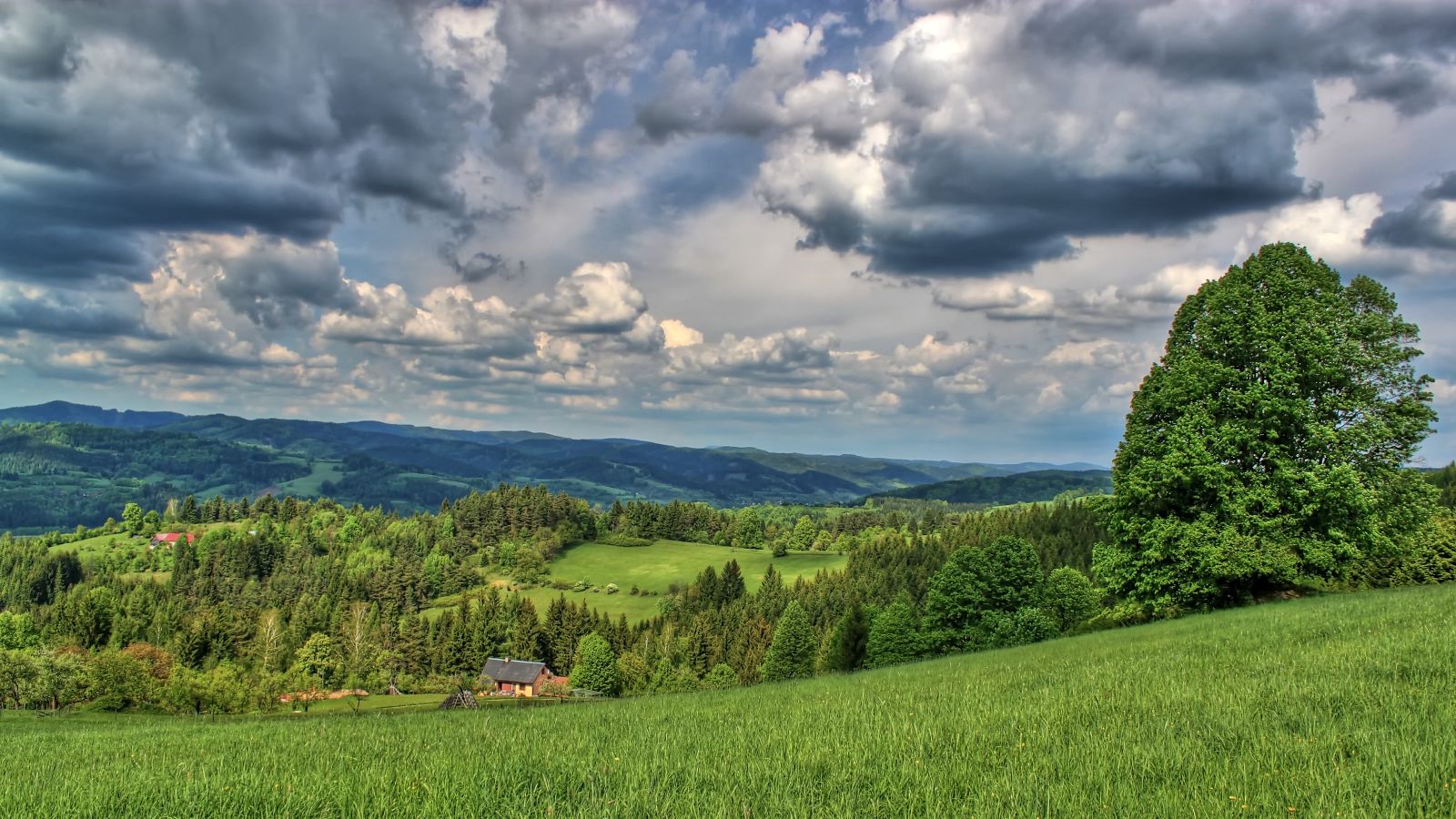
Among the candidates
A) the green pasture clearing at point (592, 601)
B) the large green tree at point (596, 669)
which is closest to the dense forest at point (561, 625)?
the large green tree at point (596, 669)

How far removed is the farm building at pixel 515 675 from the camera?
4688 inches

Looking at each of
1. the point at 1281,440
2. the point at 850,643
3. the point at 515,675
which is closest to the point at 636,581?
the point at 515,675

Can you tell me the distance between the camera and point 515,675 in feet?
396

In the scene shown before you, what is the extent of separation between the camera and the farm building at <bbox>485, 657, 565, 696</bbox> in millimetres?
119062

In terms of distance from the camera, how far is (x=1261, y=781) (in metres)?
5.63

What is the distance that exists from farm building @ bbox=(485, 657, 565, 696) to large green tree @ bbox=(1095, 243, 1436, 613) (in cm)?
10636

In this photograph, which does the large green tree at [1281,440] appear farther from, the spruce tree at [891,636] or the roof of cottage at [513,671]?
the roof of cottage at [513,671]

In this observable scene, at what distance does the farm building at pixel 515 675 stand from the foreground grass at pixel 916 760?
11580 centimetres

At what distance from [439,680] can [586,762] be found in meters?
129

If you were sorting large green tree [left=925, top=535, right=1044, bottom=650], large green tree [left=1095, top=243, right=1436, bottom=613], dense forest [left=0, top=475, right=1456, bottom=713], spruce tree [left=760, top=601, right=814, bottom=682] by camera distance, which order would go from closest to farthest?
large green tree [left=1095, top=243, right=1436, bottom=613] < large green tree [left=925, top=535, right=1044, bottom=650] < dense forest [left=0, top=475, right=1456, bottom=713] < spruce tree [left=760, top=601, right=814, bottom=682]

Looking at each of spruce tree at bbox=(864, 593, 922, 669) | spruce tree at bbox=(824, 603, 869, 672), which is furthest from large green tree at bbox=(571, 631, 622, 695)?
spruce tree at bbox=(864, 593, 922, 669)

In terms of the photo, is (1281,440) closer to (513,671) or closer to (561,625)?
(513,671)

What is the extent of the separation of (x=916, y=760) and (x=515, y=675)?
413 ft

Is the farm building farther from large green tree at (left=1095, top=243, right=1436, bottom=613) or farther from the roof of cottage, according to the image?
large green tree at (left=1095, top=243, right=1436, bottom=613)
